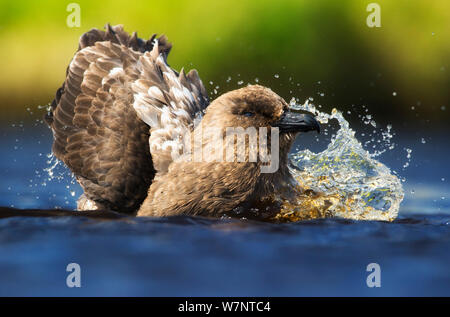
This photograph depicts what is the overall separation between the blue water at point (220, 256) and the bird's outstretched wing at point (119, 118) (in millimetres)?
Answer: 615

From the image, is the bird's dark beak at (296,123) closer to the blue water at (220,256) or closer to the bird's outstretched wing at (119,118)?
the blue water at (220,256)

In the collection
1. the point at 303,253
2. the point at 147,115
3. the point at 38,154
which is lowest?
the point at 303,253

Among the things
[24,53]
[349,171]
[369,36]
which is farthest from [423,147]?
[24,53]

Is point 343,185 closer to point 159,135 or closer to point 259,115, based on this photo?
point 259,115

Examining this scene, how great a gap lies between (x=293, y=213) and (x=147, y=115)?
58.9 inches

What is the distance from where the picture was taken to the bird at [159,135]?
18.4 feet

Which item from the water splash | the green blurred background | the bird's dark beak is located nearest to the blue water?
the water splash

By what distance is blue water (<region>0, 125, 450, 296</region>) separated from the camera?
13.8 ft

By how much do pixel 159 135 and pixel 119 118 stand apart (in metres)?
0.42

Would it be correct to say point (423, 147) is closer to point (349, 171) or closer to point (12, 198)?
point (349, 171)

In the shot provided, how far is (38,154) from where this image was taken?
33.8ft

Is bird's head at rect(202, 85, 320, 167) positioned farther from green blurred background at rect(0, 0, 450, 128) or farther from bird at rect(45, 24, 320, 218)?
green blurred background at rect(0, 0, 450, 128)

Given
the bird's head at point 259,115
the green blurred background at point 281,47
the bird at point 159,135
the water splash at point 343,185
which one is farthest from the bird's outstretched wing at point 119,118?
the green blurred background at point 281,47

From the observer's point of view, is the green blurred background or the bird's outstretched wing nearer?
the bird's outstretched wing
